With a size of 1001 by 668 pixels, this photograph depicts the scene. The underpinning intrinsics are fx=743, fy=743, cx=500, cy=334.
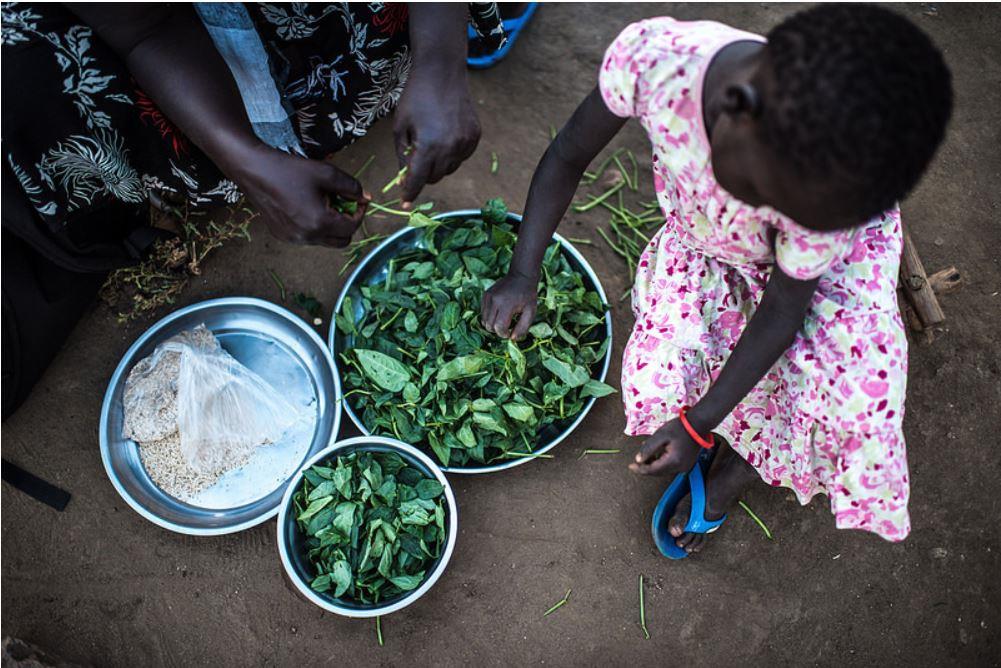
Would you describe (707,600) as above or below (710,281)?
below

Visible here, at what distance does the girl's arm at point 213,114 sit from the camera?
4.50 feet

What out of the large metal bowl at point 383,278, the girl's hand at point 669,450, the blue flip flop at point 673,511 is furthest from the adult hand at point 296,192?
the blue flip flop at point 673,511

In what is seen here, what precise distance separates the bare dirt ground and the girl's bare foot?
3.3 inches

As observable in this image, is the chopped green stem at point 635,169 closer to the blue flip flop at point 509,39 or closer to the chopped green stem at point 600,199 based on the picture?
the chopped green stem at point 600,199

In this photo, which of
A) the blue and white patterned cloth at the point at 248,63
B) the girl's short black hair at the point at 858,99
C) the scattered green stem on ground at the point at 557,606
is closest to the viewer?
the girl's short black hair at the point at 858,99

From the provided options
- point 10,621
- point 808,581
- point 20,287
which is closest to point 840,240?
point 808,581

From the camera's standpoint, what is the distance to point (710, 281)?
5.25 ft

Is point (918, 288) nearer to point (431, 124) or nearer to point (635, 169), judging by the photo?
point (635, 169)

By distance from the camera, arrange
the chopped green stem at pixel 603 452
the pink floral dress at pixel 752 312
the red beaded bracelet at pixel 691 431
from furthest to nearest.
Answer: the chopped green stem at pixel 603 452 → the red beaded bracelet at pixel 691 431 → the pink floral dress at pixel 752 312

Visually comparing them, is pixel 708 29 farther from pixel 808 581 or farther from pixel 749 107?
pixel 808 581

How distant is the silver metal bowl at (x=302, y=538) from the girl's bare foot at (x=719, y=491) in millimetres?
600

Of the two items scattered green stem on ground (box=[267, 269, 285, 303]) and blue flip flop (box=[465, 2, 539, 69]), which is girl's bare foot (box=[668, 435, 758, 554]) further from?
blue flip flop (box=[465, 2, 539, 69])

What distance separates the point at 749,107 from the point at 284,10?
0.99 metres

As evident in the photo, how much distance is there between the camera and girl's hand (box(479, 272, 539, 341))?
1745mm
